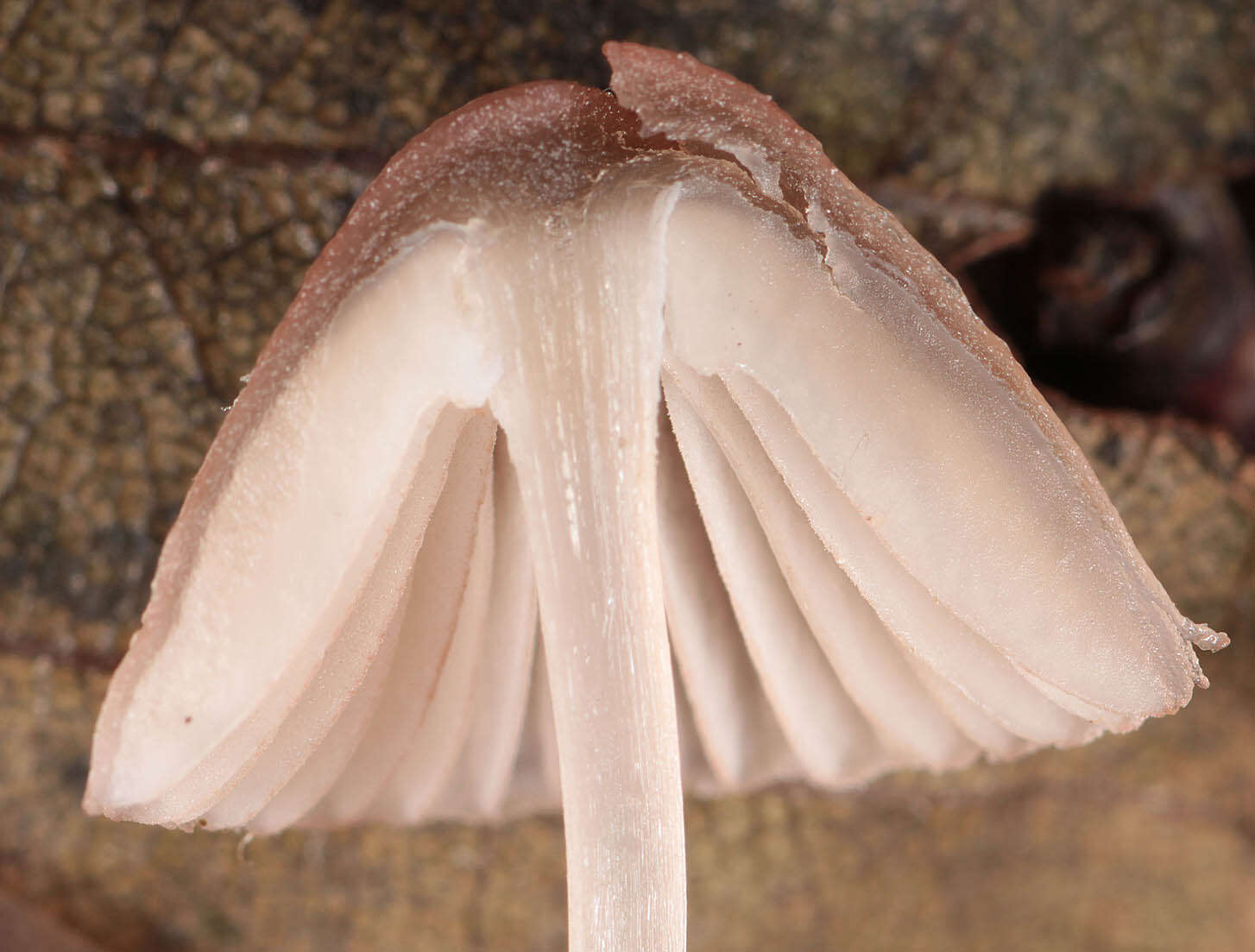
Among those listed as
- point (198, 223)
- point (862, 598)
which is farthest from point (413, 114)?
point (862, 598)

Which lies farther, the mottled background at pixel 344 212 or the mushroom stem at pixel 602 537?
the mottled background at pixel 344 212

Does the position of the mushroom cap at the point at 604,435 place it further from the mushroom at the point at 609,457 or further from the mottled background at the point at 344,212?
the mottled background at the point at 344,212

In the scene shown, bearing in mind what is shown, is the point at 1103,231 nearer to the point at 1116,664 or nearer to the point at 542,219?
the point at 1116,664

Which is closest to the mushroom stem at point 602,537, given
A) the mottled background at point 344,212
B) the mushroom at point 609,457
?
the mushroom at point 609,457

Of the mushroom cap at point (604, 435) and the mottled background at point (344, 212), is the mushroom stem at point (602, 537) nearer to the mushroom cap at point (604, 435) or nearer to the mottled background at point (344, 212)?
the mushroom cap at point (604, 435)

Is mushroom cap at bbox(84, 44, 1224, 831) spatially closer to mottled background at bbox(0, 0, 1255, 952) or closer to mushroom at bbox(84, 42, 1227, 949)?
mushroom at bbox(84, 42, 1227, 949)
